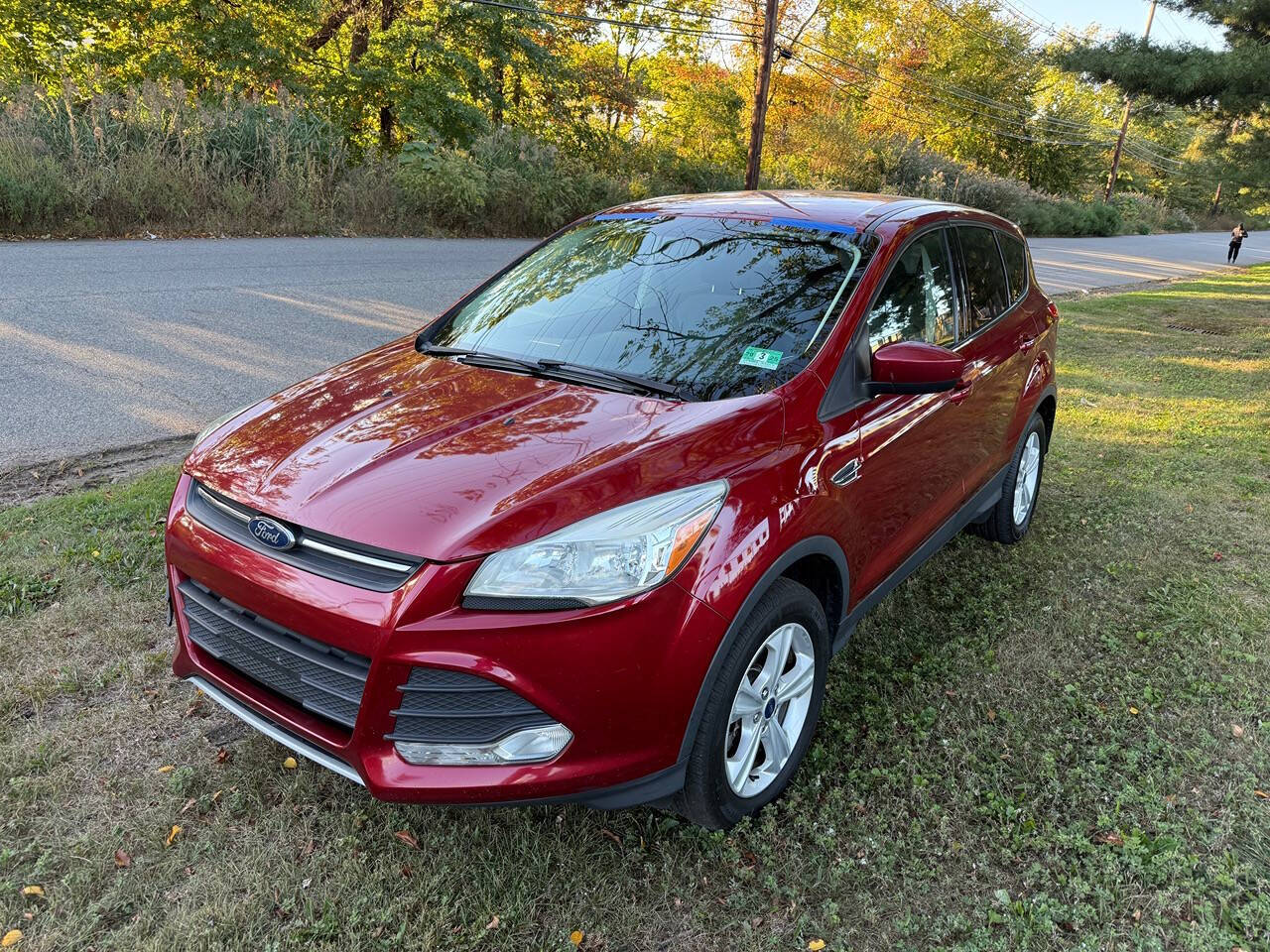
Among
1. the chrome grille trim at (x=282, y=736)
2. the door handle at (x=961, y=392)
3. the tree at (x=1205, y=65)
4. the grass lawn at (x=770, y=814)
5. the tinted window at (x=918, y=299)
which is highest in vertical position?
the tree at (x=1205, y=65)

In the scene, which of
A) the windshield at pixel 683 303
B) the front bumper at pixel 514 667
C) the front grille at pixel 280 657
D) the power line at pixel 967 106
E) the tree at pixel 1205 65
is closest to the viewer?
the front bumper at pixel 514 667

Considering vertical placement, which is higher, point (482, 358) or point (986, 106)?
point (986, 106)

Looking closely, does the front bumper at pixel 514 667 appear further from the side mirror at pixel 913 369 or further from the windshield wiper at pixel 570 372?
the side mirror at pixel 913 369

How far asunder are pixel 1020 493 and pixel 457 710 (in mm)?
3598

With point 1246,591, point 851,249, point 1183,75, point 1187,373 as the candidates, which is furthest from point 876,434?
point 1183,75

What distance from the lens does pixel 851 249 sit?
3084mm

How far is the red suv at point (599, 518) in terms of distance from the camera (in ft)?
6.58

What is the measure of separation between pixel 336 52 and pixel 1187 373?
20.9 m

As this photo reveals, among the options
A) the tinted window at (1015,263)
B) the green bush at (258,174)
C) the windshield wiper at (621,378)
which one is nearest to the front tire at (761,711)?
the windshield wiper at (621,378)

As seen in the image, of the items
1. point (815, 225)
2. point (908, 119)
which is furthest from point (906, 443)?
point (908, 119)

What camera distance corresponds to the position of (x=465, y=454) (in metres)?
2.29

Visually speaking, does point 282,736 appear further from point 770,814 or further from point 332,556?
point 770,814

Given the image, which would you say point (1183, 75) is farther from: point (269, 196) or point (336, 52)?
point (336, 52)

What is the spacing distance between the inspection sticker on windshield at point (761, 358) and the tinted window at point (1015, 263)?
84.5 inches
